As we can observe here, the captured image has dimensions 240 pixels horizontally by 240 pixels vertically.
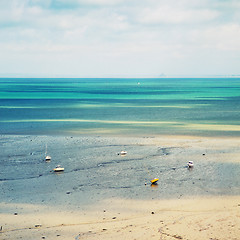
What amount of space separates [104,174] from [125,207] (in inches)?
207

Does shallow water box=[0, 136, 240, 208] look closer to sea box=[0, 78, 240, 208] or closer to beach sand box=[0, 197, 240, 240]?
sea box=[0, 78, 240, 208]

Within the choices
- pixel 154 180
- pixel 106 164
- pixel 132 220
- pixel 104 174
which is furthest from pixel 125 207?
pixel 106 164

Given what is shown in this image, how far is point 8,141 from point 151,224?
2084 cm

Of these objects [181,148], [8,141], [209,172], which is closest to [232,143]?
[181,148]

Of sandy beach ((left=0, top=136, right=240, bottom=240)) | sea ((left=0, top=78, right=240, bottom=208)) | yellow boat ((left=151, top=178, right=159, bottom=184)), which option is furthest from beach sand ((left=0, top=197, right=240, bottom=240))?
yellow boat ((left=151, top=178, right=159, bottom=184))

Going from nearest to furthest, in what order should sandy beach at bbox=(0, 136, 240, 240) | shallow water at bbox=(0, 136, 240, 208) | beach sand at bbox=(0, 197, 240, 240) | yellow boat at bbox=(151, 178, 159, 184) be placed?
beach sand at bbox=(0, 197, 240, 240), sandy beach at bbox=(0, 136, 240, 240), shallow water at bbox=(0, 136, 240, 208), yellow boat at bbox=(151, 178, 159, 184)

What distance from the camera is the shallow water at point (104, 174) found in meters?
18.7

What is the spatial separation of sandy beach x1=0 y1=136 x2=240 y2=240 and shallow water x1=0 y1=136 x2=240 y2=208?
0.18ft

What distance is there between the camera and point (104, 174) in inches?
868

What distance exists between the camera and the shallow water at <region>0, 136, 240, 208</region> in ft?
61.4

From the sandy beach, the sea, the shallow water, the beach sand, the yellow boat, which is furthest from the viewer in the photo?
the yellow boat

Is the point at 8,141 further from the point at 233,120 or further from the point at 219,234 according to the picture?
the point at 233,120

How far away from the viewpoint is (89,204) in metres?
17.4

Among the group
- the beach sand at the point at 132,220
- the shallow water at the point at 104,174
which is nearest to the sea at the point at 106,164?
the shallow water at the point at 104,174
